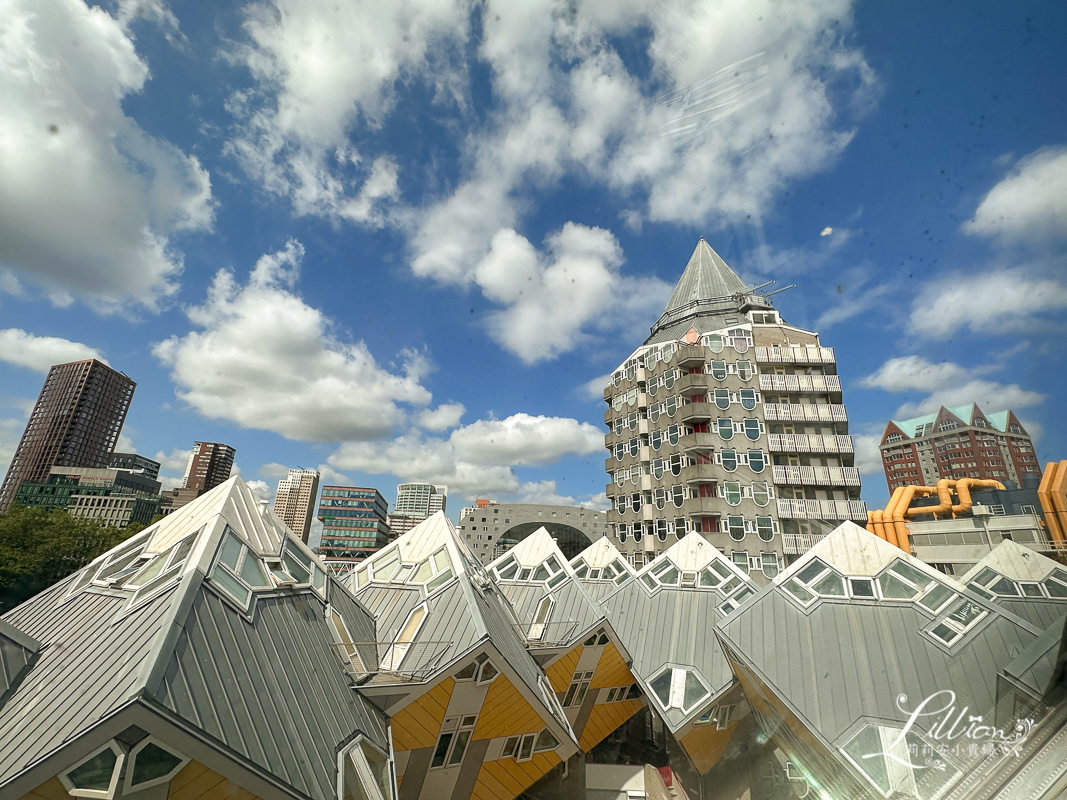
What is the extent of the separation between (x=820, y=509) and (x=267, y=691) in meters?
29.2

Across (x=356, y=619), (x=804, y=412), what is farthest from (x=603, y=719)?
(x=804, y=412)

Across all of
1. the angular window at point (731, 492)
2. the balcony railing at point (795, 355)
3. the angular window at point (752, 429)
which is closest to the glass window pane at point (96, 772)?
the angular window at point (731, 492)

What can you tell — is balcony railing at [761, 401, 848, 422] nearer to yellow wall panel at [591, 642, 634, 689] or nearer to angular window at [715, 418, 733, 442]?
angular window at [715, 418, 733, 442]

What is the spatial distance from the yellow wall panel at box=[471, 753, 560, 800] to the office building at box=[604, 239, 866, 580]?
56.7 feet

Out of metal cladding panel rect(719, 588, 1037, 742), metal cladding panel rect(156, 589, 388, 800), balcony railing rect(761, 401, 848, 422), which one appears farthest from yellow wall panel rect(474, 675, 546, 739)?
balcony railing rect(761, 401, 848, 422)

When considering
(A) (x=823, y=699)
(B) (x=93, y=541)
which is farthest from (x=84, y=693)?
(B) (x=93, y=541)

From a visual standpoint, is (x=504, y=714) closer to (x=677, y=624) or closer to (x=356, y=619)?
(x=356, y=619)

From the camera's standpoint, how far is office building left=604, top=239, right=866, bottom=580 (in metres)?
26.5

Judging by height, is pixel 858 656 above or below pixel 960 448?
below

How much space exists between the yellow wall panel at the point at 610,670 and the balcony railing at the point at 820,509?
1570 centimetres

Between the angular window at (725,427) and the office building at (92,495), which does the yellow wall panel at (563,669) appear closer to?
the angular window at (725,427)

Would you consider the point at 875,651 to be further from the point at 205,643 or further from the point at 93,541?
the point at 93,541

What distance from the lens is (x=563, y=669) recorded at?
14.4 m

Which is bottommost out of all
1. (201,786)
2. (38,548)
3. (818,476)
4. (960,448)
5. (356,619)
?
(201,786)
